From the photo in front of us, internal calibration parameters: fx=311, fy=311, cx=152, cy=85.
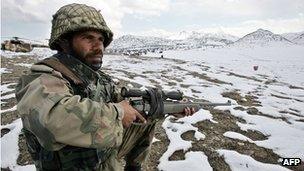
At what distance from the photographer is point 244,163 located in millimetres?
5930

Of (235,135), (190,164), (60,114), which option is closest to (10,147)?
(190,164)

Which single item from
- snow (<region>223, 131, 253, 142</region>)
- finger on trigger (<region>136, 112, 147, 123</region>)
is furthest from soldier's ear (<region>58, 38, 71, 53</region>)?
snow (<region>223, 131, 253, 142</region>)

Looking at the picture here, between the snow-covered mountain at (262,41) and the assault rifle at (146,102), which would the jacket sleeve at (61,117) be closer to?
the assault rifle at (146,102)

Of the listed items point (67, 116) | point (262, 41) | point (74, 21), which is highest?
point (74, 21)

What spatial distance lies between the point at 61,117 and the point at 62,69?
2.08 ft

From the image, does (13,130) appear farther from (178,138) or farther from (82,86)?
(82,86)

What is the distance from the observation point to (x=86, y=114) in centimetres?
236

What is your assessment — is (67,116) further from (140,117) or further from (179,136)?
(179,136)

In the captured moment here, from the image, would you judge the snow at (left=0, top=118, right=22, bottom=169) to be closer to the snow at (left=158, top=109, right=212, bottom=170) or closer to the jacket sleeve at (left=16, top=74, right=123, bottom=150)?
the snow at (left=158, top=109, right=212, bottom=170)

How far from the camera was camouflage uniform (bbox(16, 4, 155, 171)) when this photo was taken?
231 cm

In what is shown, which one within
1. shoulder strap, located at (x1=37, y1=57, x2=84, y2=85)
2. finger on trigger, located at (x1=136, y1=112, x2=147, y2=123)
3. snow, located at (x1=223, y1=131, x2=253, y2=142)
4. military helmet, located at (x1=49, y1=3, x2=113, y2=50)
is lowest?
snow, located at (x1=223, y1=131, x2=253, y2=142)

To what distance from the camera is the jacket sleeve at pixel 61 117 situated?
229 centimetres

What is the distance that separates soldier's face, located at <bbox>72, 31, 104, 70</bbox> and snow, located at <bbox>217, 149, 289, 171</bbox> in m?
3.82

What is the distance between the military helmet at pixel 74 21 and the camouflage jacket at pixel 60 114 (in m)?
0.52
